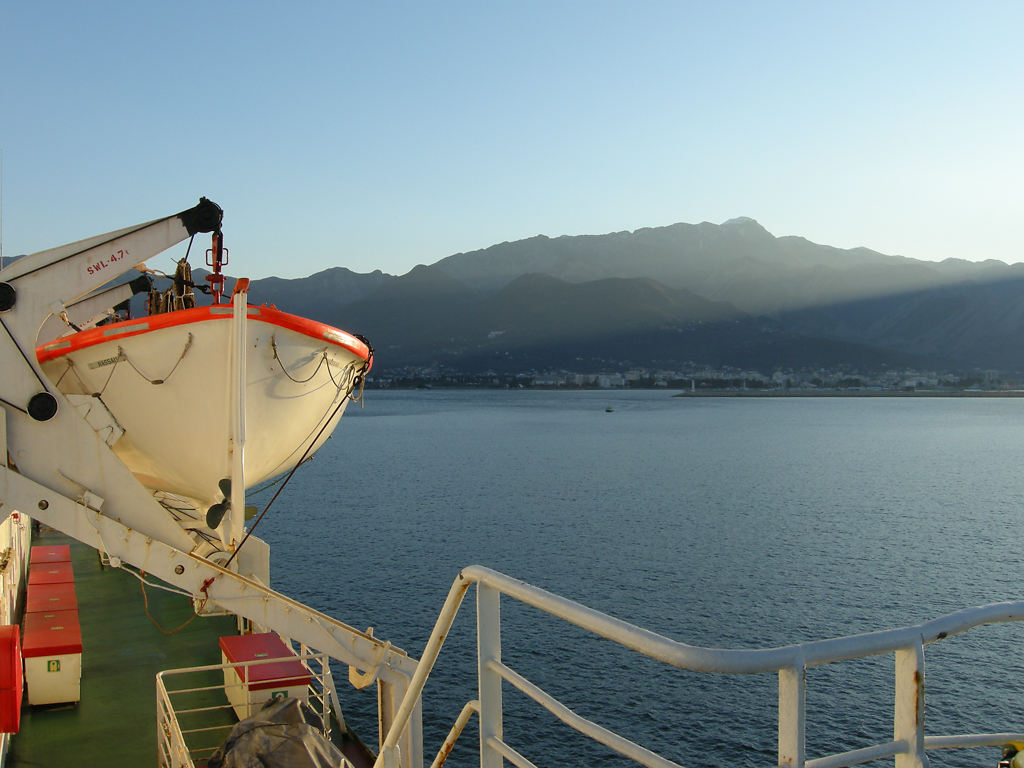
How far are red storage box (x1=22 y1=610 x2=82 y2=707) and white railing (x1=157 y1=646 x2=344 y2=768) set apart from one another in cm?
136

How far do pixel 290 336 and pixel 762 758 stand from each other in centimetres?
1524

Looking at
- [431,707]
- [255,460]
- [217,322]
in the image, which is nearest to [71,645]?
[255,460]

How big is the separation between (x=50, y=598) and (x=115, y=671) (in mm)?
1796

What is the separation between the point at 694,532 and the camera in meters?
42.4

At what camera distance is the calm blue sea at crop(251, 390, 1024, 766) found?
20.2 meters

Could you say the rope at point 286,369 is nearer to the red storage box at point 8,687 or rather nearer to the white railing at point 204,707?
the white railing at point 204,707

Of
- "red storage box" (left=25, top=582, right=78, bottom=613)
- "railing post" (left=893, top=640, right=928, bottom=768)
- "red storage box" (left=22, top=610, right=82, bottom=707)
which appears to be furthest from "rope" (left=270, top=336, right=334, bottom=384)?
"red storage box" (left=25, top=582, right=78, bottom=613)

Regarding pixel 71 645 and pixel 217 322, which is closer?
pixel 217 322

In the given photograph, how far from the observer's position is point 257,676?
40.3 feet

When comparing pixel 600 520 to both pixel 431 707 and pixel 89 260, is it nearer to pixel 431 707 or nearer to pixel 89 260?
pixel 431 707

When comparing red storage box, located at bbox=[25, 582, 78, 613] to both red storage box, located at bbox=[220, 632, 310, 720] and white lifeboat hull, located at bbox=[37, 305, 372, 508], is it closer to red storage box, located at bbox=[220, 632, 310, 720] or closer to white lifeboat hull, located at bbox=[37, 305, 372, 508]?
red storage box, located at bbox=[220, 632, 310, 720]

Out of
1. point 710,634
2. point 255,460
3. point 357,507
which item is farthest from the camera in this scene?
point 357,507

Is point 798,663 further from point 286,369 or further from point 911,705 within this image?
point 286,369

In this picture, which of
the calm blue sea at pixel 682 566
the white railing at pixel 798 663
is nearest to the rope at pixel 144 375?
the white railing at pixel 798 663
